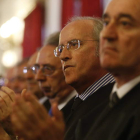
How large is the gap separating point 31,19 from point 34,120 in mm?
7209

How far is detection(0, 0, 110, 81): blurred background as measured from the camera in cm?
533

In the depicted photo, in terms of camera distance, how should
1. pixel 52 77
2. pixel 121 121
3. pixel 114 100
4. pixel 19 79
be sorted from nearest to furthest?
1. pixel 121 121
2. pixel 114 100
3. pixel 52 77
4. pixel 19 79

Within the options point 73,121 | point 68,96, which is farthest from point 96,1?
point 73,121

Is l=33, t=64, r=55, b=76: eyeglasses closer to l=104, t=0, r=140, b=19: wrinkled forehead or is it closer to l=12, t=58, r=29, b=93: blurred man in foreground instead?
l=12, t=58, r=29, b=93: blurred man in foreground

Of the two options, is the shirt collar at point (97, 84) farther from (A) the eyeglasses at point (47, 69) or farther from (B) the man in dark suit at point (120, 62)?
(A) the eyeglasses at point (47, 69)

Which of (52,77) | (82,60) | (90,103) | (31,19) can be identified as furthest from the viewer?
(31,19)

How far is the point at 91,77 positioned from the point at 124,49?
2.47 feet

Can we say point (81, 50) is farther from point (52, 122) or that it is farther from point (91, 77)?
point (52, 122)

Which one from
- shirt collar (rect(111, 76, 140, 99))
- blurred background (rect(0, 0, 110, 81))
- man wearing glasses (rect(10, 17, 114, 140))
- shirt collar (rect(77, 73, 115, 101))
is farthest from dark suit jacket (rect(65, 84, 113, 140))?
blurred background (rect(0, 0, 110, 81))

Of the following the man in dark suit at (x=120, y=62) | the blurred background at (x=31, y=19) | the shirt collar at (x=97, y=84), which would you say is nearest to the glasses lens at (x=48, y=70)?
the shirt collar at (x=97, y=84)

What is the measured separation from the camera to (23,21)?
28.3ft

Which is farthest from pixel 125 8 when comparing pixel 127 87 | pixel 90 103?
pixel 90 103

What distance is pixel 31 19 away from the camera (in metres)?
8.02

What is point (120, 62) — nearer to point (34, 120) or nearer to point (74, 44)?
point (34, 120)
